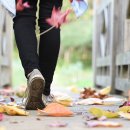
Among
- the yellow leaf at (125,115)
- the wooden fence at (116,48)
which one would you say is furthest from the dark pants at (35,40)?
the wooden fence at (116,48)

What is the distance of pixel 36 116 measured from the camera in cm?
249

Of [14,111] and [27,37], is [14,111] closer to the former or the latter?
[14,111]

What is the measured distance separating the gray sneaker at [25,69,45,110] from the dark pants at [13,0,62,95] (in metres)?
0.08

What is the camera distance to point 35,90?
2609mm

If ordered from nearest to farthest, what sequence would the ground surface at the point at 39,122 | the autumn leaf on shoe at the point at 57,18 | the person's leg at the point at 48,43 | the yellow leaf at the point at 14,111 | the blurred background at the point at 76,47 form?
the ground surface at the point at 39,122 → the yellow leaf at the point at 14,111 → the autumn leaf on shoe at the point at 57,18 → the person's leg at the point at 48,43 → the blurred background at the point at 76,47

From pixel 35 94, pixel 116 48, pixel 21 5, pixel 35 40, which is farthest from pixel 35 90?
pixel 116 48

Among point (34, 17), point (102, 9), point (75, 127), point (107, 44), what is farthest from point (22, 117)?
point (102, 9)

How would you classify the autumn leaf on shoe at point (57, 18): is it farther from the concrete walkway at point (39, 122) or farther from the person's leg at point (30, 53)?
the concrete walkway at point (39, 122)

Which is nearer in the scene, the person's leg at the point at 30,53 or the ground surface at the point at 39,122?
the ground surface at the point at 39,122

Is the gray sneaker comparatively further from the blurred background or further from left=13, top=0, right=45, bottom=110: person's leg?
the blurred background

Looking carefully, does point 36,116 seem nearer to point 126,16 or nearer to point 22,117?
point 22,117

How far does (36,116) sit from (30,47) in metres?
0.41

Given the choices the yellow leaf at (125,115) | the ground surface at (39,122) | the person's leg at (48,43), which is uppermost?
the person's leg at (48,43)

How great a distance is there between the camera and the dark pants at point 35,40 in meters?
2.71
